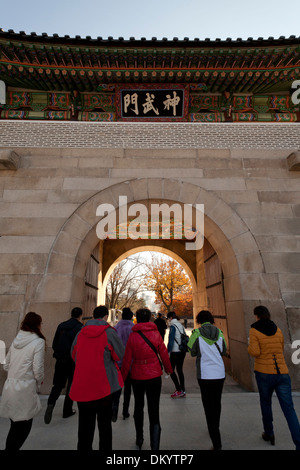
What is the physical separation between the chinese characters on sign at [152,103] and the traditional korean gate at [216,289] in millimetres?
3470

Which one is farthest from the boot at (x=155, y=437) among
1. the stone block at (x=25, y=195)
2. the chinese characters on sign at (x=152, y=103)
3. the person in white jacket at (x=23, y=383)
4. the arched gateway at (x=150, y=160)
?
the chinese characters on sign at (x=152, y=103)

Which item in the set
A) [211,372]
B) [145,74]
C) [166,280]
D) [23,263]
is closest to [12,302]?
[23,263]

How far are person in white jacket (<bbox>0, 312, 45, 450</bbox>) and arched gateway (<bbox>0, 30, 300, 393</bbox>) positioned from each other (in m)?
1.92

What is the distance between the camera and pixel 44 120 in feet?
17.5

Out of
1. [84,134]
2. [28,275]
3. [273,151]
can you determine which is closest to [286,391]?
[28,275]

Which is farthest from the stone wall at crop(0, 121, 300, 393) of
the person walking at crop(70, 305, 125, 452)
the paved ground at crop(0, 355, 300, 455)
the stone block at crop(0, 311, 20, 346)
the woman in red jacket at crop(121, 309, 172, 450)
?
the person walking at crop(70, 305, 125, 452)

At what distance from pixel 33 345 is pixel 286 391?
256 centimetres

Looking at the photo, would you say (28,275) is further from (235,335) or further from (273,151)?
(273,151)

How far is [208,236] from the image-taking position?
5285 mm

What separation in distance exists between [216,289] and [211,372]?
11.1 feet

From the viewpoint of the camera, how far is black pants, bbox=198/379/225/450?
2.29m

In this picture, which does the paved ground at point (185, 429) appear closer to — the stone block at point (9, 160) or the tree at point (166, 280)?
the stone block at point (9, 160)

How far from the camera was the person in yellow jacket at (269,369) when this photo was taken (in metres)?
2.43

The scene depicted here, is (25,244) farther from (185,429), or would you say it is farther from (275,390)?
(275,390)
